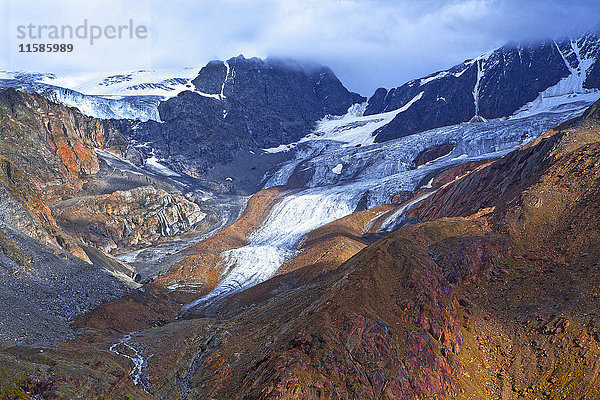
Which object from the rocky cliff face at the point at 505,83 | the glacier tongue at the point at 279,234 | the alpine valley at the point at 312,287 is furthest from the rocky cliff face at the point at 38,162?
the rocky cliff face at the point at 505,83

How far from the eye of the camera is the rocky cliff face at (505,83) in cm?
13638

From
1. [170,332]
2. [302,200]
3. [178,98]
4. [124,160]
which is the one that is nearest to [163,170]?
[124,160]

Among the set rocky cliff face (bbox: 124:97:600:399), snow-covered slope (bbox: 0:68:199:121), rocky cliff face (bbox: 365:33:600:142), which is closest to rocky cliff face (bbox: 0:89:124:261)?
rocky cliff face (bbox: 124:97:600:399)

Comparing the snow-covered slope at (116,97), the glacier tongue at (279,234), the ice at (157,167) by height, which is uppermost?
the snow-covered slope at (116,97)

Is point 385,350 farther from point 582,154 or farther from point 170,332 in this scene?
point 582,154

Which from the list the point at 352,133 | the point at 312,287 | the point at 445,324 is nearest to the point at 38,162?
the point at 312,287

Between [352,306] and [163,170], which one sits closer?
[352,306]

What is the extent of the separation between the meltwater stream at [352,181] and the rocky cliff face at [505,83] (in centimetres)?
4463

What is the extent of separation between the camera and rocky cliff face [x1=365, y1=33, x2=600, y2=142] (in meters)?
136

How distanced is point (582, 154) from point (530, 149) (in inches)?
379

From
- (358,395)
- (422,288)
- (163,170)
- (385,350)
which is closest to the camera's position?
(358,395)

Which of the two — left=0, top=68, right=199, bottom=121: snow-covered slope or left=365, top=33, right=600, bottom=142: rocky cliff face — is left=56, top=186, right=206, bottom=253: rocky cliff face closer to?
left=0, top=68, right=199, bottom=121: snow-covered slope

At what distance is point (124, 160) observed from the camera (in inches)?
4582

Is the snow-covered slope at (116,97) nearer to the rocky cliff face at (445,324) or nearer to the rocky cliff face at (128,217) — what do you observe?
the rocky cliff face at (128,217)
